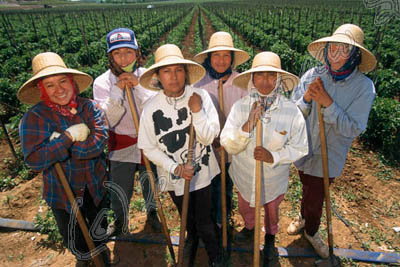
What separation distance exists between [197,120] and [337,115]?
4.06 ft

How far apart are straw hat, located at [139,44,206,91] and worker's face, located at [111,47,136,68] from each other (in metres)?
0.37

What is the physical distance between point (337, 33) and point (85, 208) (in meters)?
2.99

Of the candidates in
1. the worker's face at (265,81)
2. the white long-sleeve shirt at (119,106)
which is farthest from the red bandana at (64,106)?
the worker's face at (265,81)

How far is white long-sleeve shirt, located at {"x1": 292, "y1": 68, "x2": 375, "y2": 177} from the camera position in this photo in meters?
2.13

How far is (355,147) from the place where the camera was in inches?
206

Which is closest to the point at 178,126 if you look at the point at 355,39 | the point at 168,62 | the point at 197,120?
the point at 197,120

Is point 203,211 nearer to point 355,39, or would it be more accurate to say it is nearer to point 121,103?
point 121,103

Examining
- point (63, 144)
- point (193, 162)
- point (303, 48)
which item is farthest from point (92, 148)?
point (303, 48)

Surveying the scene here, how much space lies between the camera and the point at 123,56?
2496 mm

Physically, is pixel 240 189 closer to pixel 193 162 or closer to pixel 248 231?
pixel 193 162

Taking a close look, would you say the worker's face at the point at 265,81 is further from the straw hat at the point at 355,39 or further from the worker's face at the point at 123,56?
the worker's face at the point at 123,56

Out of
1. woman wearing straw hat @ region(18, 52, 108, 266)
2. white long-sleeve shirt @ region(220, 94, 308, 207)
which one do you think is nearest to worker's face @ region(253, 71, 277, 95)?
white long-sleeve shirt @ region(220, 94, 308, 207)

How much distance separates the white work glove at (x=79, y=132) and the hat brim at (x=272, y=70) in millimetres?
1468

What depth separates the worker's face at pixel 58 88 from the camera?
2010 mm
